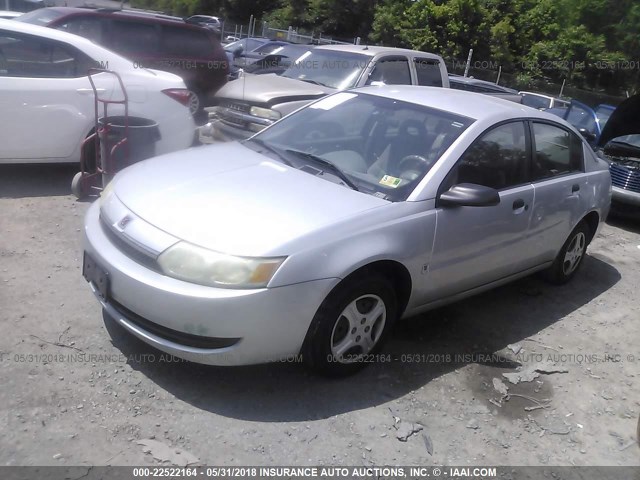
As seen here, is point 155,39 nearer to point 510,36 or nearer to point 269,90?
point 269,90

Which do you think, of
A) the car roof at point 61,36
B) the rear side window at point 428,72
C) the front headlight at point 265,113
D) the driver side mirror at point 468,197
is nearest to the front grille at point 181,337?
the driver side mirror at point 468,197

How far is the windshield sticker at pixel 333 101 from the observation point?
5051 mm

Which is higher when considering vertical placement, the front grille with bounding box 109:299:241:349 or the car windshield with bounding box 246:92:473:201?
the car windshield with bounding box 246:92:473:201

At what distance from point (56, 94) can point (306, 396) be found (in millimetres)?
4185

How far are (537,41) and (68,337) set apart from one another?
3377 centimetres

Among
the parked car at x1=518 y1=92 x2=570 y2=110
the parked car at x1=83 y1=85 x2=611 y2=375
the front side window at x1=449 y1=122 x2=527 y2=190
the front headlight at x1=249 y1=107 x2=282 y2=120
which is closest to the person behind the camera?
the parked car at x1=83 y1=85 x2=611 y2=375

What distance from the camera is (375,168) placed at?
428 cm

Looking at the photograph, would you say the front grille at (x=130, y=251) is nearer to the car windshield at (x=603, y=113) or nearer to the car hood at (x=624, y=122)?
the car hood at (x=624, y=122)

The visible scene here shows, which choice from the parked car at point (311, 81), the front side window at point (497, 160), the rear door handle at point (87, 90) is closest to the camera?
the front side window at point (497, 160)

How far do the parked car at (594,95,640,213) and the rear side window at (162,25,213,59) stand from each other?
573 cm

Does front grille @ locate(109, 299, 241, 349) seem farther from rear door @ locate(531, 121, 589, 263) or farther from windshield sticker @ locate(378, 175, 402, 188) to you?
rear door @ locate(531, 121, 589, 263)

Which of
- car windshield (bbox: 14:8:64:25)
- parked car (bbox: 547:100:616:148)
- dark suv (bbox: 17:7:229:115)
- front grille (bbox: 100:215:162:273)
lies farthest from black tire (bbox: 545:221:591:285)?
parked car (bbox: 547:100:616:148)

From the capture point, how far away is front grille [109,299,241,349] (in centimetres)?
337

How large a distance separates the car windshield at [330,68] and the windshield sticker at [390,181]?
488 centimetres
